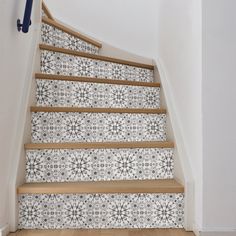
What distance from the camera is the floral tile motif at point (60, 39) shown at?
2996 millimetres

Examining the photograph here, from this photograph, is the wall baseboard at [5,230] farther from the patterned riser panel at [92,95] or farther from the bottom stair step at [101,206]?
the patterned riser panel at [92,95]

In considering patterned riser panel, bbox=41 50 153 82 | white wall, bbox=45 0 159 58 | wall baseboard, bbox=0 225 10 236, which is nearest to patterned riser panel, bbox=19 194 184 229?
wall baseboard, bbox=0 225 10 236

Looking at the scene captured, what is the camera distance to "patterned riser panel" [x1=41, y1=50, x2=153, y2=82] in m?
2.80

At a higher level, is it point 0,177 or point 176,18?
point 176,18

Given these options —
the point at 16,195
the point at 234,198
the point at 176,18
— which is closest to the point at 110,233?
the point at 16,195

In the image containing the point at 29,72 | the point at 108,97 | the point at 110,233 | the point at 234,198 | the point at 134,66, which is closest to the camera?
the point at 234,198

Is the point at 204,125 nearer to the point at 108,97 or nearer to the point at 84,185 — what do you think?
the point at 84,185

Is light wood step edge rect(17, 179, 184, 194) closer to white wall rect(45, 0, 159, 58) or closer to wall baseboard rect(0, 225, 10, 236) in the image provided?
wall baseboard rect(0, 225, 10, 236)

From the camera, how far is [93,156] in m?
2.19

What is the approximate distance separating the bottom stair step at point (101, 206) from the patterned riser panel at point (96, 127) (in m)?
0.49

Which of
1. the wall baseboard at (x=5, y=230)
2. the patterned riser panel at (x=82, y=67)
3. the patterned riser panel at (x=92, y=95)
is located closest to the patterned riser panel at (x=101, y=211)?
the wall baseboard at (x=5, y=230)

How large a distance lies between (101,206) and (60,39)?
69.0 inches

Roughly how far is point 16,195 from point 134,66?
5.61 feet

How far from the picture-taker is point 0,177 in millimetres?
1800
